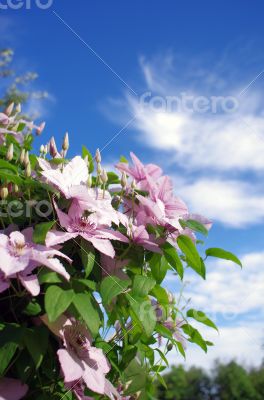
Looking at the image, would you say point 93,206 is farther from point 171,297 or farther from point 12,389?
point 171,297

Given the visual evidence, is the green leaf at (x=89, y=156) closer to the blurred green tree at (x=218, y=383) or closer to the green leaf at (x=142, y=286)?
the green leaf at (x=142, y=286)

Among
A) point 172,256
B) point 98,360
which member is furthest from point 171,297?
point 98,360

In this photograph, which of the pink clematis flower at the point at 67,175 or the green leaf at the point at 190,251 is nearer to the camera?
the pink clematis flower at the point at 67,175

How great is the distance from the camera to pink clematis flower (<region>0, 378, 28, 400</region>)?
95 cm

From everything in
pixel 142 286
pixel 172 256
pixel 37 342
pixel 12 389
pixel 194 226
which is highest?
pixel 194 226

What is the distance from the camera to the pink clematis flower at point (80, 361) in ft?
3.12

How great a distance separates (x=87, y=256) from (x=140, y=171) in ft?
1.13

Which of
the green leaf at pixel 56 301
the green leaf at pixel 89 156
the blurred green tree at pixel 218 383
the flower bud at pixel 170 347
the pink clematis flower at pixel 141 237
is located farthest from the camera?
the blurred green tree at pixel 218 383

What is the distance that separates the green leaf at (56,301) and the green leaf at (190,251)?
335 mm

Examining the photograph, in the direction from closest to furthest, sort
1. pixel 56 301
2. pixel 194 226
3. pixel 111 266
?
pixel 56 301 < pixel 111 266 < pixel 194 226

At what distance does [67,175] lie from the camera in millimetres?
1062

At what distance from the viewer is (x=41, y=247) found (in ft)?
3.11

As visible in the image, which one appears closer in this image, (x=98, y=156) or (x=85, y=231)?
(x=85, y=231)

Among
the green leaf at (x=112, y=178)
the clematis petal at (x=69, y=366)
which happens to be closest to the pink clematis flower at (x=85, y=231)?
the clematis petal at (x=69, y=366)
